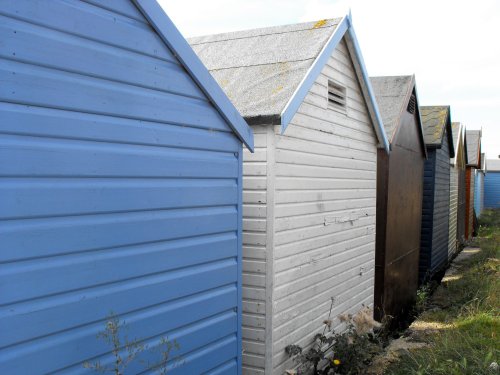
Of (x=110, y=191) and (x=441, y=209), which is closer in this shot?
(x=110, y=191)

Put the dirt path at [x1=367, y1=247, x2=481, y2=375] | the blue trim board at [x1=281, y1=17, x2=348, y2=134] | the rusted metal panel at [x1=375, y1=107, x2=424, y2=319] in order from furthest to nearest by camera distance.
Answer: the rusted metal panel at [x1=375, y1=107, x2=424, y2=319]
the dirt path at [x1=367, y1=247, x2=481, y2=375]
the blue trim board at [x1=281, y1=17, x2=348, y2=134]

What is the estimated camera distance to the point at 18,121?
2.35 m

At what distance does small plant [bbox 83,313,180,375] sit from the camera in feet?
9.21

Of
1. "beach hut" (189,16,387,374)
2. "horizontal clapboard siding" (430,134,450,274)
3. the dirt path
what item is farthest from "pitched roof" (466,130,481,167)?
"beach hut" (189,16,387,374)

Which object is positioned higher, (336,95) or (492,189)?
(336,95)

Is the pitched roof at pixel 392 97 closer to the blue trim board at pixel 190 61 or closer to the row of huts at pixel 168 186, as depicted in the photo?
the row of huts at pixel 168 186

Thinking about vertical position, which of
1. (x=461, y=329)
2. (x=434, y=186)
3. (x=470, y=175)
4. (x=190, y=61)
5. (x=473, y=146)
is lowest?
(x=461, y=329)

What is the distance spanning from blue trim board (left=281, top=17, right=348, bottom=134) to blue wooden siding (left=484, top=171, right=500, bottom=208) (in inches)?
1544

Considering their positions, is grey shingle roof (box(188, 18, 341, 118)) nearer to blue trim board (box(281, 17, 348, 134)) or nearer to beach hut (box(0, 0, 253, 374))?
blue trim board (box(281, 17, 348, 134))

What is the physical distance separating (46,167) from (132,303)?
3.29 feet

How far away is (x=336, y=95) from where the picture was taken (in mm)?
6359

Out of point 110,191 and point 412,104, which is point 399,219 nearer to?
point 412,104

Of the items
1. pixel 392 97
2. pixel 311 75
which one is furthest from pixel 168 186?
pixel 392 97

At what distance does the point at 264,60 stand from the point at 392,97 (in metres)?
4.58
